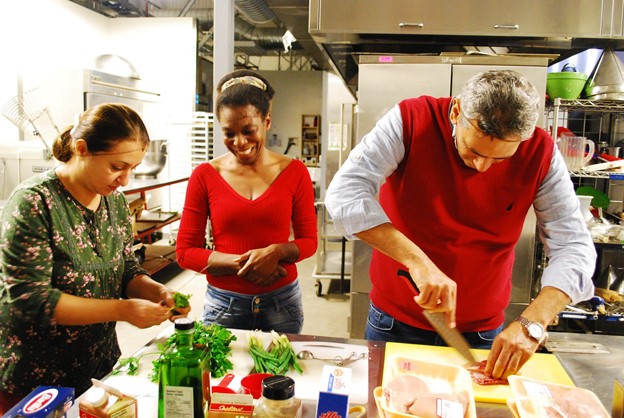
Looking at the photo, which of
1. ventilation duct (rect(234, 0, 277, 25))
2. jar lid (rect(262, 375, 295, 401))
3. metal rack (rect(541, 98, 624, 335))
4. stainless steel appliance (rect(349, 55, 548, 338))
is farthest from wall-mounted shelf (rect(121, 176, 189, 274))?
jar lid (rect(262, 375, 295, 401))

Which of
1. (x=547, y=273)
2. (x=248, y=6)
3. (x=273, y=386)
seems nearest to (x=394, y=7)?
(x=547, y=273)

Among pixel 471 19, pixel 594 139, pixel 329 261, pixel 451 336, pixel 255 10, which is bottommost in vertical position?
pixel 329 261

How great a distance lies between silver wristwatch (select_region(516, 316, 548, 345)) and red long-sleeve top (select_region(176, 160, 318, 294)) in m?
0.79

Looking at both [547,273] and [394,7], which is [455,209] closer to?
[547,273]

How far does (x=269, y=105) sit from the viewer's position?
1944mm

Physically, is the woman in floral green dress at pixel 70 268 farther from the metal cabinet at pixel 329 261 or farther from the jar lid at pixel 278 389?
the metal cabinet at pixel 329 261

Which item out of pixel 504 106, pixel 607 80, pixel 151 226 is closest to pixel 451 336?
pixel 504 106

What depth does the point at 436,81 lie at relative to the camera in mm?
3008

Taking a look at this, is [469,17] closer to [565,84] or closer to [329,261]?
[565,84]

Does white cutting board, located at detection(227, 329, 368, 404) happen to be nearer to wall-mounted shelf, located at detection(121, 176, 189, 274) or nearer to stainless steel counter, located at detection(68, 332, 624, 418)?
stainless steel counter, located at detection(68, 332, 624, 418)

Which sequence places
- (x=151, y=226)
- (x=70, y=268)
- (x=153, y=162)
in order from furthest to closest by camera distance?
1. (x=153, y=162)
2. (x=151, y=226)
3. (x=70, y=268)

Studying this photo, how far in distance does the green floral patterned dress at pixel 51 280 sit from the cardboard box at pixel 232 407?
548 millimetres

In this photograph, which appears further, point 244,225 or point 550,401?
point 244,225

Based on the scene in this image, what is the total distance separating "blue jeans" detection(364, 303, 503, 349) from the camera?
5.51ft
